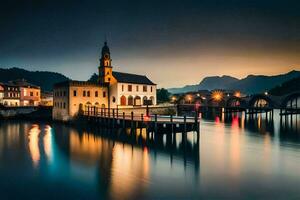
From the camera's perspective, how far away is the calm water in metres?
18.3

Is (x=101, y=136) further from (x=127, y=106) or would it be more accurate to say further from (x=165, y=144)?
(x=127, y=106)

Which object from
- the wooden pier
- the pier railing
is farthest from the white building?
the wooden pier

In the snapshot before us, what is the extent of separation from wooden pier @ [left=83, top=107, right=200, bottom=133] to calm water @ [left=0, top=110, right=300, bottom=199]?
147cm

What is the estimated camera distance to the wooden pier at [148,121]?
117 ft

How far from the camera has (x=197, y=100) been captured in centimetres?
12162

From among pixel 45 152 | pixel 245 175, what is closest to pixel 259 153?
pixel 245 175

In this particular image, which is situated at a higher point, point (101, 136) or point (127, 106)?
point (127, 106)

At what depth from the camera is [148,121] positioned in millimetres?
37875

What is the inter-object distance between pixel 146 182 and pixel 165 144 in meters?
13.9

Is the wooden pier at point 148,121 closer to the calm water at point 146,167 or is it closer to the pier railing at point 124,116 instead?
the pier railing at point 124,116

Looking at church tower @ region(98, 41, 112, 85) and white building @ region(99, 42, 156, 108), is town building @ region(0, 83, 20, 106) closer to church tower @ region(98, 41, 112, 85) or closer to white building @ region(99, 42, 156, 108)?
church tower @ region(98, 41, 112, 85)

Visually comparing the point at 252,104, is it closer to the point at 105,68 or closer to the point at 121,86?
the point at 121,86

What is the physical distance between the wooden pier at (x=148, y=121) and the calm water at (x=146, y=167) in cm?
147

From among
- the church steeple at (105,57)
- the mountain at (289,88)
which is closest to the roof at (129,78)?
the church steeple at (105,57)
